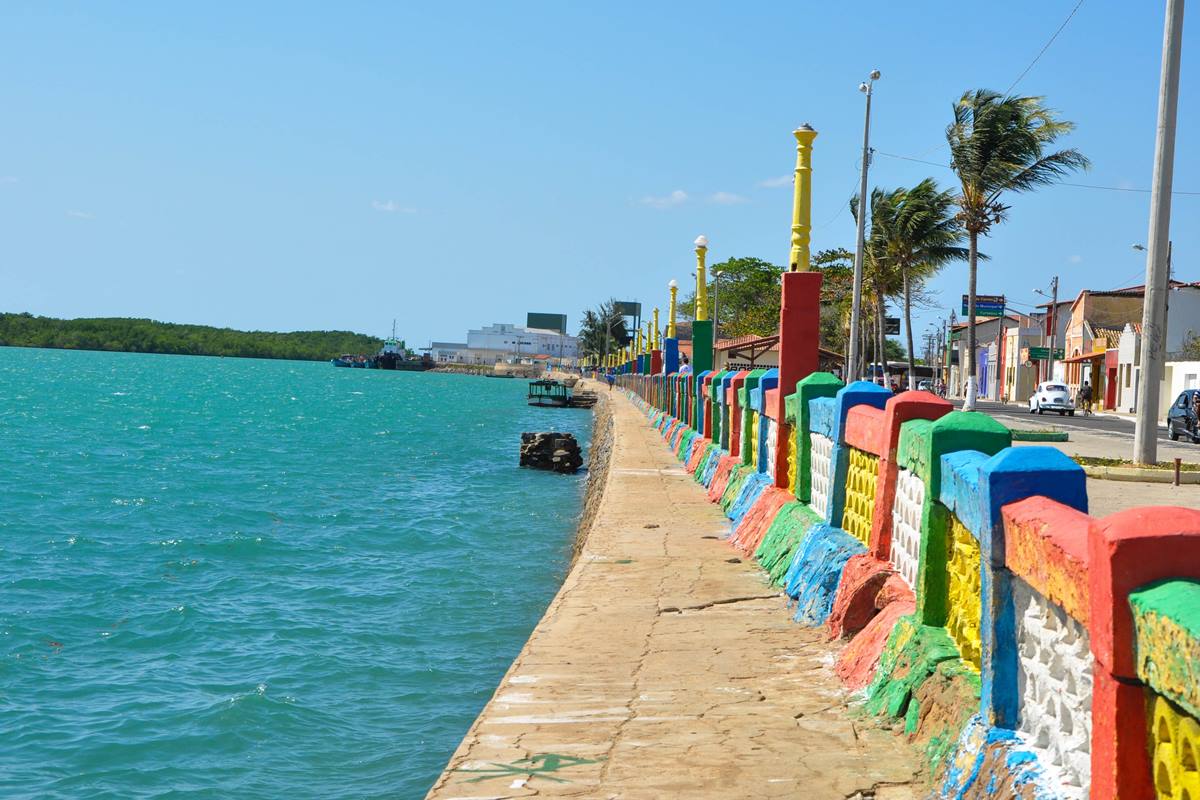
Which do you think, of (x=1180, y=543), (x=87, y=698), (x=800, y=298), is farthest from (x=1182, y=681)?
(x=87, y=698)

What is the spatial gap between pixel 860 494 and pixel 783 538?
192 cm

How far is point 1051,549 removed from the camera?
372cm

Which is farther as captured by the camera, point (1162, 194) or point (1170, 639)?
point (1162, 194)

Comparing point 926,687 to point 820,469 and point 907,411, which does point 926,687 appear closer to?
point 907,411

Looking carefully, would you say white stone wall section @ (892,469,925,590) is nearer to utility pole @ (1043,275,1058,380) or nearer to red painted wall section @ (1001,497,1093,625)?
red painted wall section @ (1001,497,1093,625)

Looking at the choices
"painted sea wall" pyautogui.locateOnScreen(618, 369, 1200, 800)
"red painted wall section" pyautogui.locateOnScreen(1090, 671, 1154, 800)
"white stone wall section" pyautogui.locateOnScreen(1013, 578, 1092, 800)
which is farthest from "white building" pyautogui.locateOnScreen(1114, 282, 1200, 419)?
"red painted wall section" pyautogui.locateOnScreen(1090, 671, 1154, 800)

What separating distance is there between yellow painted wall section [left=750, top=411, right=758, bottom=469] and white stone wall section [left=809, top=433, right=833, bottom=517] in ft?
10.6

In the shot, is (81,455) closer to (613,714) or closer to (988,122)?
(988,122)

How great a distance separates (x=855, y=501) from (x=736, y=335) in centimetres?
8194

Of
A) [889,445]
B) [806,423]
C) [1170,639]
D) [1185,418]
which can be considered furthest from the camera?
[1185,418]

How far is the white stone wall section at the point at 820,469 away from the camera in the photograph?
29.7 ft

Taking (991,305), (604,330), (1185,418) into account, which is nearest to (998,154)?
(1185,418)

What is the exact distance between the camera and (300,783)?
896 centimetres

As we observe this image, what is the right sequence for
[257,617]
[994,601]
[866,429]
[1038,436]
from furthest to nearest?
1. [1038,436]
2. [257,617]
3. [866,429]
4. [994,601]
